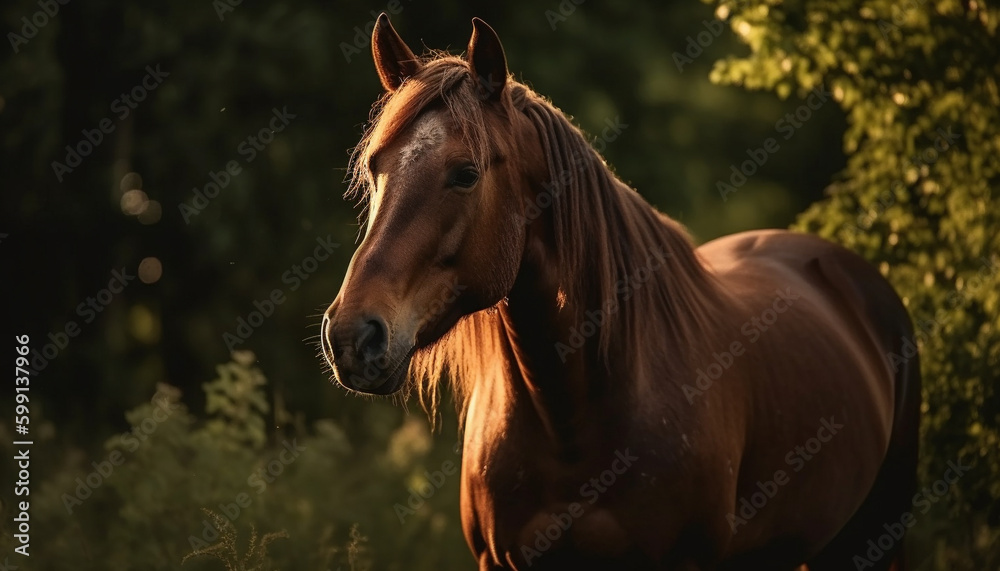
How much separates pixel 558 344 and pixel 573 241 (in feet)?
0.98

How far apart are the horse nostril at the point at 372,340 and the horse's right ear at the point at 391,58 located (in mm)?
881

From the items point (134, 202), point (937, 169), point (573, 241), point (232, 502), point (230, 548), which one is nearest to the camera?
point (573, 241)

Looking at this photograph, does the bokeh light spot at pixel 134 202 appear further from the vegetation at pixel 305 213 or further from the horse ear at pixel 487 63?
the horse ear at pixel 487 63

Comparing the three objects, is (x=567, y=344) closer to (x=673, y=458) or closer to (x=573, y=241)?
(x=573, y=241)

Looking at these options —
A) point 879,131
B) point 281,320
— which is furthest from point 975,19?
point 281,320

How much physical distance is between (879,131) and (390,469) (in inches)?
139

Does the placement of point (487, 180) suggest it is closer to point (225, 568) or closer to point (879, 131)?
point (225, 568)

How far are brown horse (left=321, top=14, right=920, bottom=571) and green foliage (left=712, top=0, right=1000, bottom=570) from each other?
265cm

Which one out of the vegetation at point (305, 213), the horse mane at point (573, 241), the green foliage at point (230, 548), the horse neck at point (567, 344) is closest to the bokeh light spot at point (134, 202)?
the vegetation at point (305, 213)

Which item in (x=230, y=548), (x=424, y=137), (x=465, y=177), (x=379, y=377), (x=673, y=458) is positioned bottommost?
(x=230, y=548)

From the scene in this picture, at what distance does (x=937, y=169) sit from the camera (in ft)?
23.1

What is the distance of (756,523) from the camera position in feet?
12.9

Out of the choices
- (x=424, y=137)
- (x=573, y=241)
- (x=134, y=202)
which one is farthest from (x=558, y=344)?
(x=134, y=202)

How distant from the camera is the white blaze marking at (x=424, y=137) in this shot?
10.1 feet
